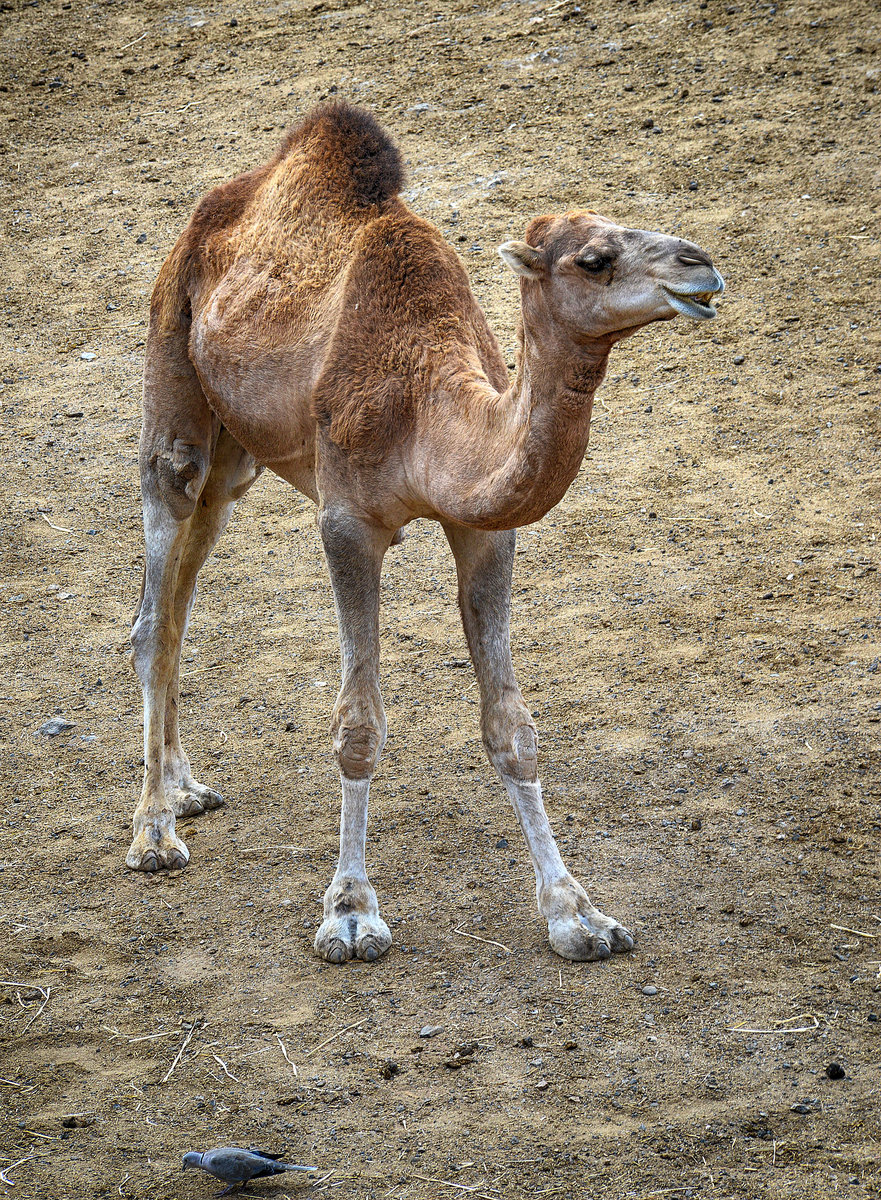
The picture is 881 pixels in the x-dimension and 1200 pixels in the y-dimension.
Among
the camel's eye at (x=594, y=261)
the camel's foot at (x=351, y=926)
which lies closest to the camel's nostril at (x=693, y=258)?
the camel's eye at (x=594, y=261)

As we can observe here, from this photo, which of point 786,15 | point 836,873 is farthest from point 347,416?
point 786,15

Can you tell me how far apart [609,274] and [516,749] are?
1.83 m

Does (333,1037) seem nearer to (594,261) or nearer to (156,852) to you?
(156,852)

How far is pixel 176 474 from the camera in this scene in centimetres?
570

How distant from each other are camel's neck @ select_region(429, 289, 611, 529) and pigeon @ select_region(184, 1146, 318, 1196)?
1896mm

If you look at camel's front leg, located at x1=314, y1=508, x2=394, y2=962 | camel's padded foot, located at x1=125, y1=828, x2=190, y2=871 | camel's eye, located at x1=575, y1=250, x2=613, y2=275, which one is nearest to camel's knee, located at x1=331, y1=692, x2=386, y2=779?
camel's front leg, located at x1=314, y1=508, x2=394, y2=962

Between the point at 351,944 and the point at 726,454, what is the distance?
15.4 ft

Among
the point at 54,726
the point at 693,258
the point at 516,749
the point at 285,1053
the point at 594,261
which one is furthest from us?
the point at 54,726

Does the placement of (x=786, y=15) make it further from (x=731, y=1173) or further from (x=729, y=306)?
(x=731, y=1173)

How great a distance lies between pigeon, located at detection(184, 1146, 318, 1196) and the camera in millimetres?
3611

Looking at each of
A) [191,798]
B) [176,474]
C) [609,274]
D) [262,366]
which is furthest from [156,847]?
[609,274]

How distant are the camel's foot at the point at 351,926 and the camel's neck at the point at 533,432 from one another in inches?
59.2

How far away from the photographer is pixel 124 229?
1186cm

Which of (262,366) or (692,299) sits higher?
(692,299)
